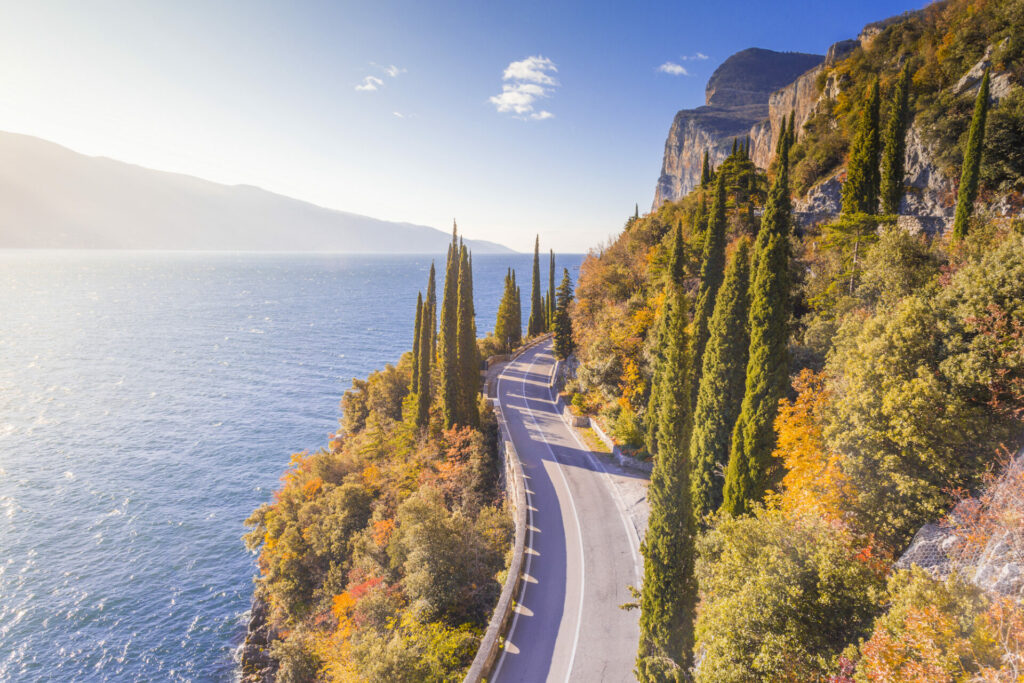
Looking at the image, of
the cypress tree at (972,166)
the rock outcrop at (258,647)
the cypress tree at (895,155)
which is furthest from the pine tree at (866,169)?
the rock outcrop at (258,647)

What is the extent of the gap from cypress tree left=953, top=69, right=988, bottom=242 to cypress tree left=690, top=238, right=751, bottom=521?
330 inches

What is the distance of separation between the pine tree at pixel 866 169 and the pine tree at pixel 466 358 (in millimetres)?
26387

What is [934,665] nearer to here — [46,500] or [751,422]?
[751,422]

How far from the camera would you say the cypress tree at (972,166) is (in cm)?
1905

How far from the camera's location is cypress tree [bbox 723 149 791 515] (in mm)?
19000

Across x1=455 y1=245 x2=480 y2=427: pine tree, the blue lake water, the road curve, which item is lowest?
the blue lake water

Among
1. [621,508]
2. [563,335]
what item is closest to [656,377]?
[621,508]

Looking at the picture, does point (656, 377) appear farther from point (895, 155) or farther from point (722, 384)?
point (895, 155)

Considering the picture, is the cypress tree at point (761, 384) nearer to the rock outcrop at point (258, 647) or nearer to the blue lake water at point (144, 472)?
the rock outcrop at point (258, 647)

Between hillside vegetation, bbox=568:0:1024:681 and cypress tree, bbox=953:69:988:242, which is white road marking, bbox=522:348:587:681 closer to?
hillside vegetation, bbox=568:0:1024:681

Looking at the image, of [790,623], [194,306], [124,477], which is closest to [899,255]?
[790,623]

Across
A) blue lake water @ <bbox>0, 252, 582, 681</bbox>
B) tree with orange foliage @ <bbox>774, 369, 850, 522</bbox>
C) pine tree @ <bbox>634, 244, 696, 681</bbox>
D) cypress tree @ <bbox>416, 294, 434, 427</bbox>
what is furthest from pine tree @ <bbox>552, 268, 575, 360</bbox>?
blue lake water @ <bbox>0, 252, 582, 681</bbox>

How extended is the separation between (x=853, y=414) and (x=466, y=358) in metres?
27.4

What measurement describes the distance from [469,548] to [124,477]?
40848mm
